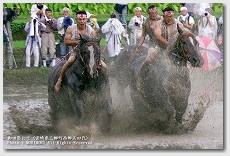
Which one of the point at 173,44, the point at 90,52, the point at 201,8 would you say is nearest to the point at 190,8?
the point at 201,8

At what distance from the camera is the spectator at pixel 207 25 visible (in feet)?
88.4

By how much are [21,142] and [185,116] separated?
3.75 m

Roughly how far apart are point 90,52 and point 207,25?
8.45 meters

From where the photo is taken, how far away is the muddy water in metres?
19.7

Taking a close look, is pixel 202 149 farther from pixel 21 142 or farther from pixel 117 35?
pixel 117 35

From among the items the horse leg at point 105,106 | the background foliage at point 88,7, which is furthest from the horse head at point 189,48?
the background foliage at point 88,7

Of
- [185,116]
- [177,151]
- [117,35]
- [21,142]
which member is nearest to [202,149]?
[177,151]

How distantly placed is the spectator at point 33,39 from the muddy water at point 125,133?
3.38 m

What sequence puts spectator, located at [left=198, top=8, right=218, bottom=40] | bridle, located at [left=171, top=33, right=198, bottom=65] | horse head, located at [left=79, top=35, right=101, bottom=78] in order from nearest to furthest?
horse head, located at [left=79, top=35, right=101, bottom=78], bridle, located at [left=171, top=33, right=198, bottom=65], spectator, located at [left=198, top=8, right=218, bottom=40]

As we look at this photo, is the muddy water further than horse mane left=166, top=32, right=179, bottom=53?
No

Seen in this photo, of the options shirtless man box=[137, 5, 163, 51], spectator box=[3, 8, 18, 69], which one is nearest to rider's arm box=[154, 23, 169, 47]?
shirtless man box=[137, 5, 163, 51]

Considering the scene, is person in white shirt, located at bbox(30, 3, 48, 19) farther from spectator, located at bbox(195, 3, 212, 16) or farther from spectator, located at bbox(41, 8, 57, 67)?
spectator, located at bbox(195, 3, 212, 16)

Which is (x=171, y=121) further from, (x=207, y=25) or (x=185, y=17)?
(x=207, y=25)

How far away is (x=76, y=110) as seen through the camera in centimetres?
2014
